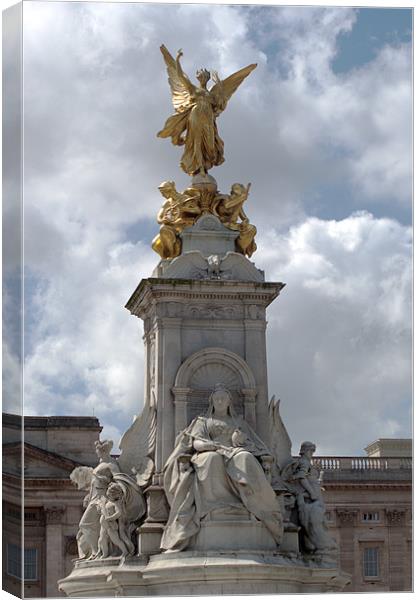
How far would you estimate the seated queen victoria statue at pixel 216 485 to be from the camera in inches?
1097

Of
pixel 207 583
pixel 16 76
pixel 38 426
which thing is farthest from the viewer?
pixel 38 426

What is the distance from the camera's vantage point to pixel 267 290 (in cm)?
2988

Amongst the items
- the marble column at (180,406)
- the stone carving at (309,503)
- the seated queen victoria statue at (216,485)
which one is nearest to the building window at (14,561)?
the seated queen victoria statue at (216,485)

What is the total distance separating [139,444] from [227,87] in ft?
22.1

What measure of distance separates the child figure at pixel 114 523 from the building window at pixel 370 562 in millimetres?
30626

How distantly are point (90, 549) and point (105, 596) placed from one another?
109 centimetres

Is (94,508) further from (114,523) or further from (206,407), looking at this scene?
(206,407)

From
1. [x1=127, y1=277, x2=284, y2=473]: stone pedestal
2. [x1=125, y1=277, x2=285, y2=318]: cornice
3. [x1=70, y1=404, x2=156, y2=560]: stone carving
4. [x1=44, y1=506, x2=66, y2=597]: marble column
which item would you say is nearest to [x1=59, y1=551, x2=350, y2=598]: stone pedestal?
[x1=70, y1=404, x2=156, y2=560]: stone carving

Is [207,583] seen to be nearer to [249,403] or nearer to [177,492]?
[177,492]

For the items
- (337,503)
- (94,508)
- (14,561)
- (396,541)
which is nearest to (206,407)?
(94,508)

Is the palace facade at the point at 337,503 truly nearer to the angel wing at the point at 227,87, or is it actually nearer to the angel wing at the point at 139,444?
the angel wing at the point at 139,444

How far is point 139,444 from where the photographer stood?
2959cm

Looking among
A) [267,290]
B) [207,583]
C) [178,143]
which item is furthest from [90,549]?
[178,143]

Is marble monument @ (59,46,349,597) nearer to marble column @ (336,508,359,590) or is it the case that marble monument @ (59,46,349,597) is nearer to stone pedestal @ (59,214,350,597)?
stone pedestal @ (59,214,350,597)
